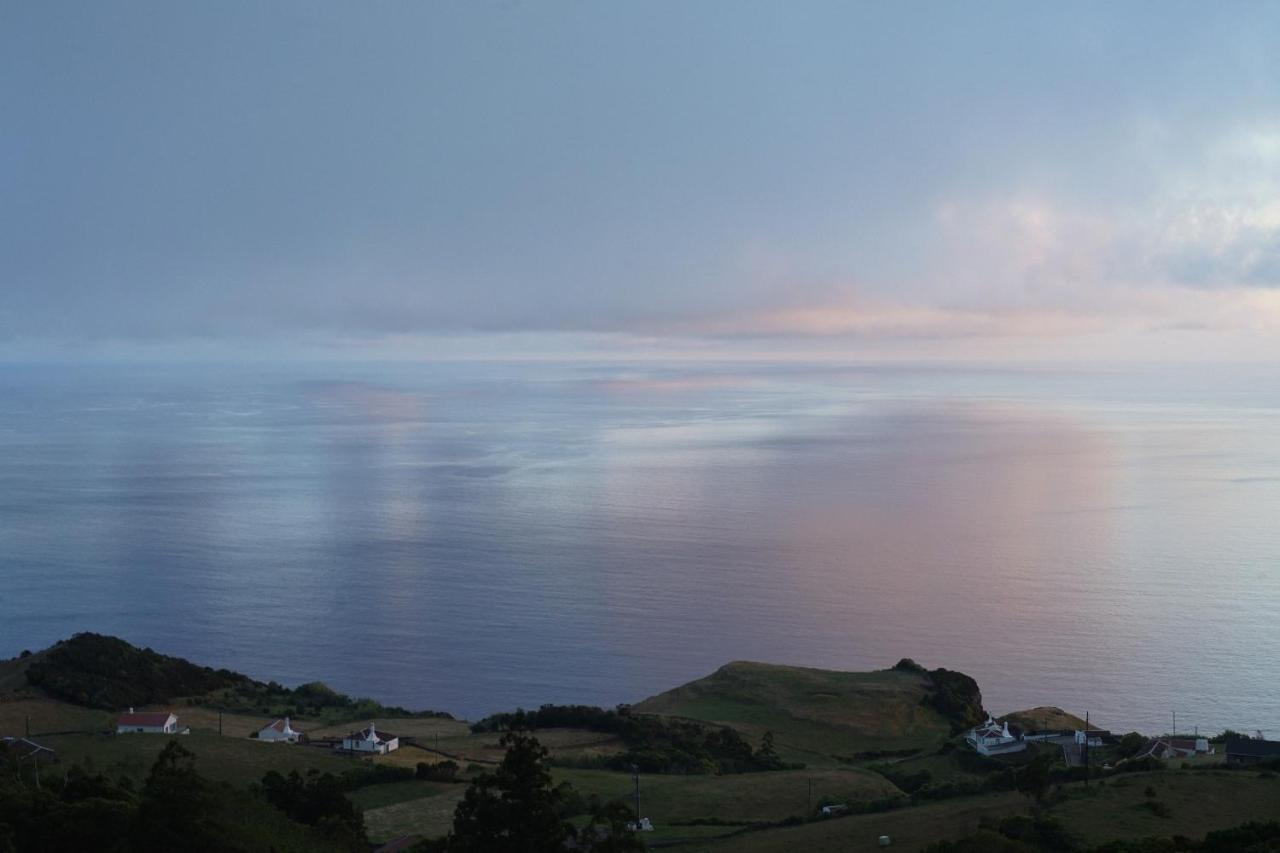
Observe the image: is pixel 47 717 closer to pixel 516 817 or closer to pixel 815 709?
pixel 815 709

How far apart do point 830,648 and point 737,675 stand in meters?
8.14

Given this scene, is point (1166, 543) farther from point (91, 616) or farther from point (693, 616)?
point (91, 616)

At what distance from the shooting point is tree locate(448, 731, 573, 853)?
1652 centimetres

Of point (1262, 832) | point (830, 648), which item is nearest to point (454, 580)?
point (830, 648)

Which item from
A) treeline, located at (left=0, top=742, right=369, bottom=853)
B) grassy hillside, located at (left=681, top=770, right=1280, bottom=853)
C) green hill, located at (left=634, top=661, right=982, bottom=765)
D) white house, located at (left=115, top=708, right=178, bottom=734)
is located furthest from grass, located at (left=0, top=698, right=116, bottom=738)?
grassy hillside, located at (left=681, top=770, right=1280, bottom=853)

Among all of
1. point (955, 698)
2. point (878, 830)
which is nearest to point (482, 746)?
point (878, 830)

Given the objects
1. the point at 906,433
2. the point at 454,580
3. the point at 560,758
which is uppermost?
the point at 906,433

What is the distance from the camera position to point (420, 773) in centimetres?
2947

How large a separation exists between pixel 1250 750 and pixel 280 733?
25.2 meters

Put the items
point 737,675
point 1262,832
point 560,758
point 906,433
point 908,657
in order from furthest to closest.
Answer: point 906,433
point 908,657
point 737,675
point 560,758
point 1262,832

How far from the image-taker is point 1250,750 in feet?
94.0

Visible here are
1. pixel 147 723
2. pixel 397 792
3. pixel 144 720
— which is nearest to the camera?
pixel 397 792

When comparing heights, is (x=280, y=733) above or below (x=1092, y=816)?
below

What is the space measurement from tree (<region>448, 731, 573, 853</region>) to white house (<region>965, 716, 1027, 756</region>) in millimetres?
18739
